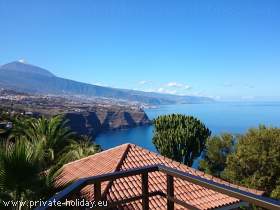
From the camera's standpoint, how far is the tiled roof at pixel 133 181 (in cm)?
1154

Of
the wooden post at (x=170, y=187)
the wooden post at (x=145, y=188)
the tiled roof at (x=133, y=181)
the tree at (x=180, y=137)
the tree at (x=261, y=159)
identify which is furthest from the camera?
the tree at (x=180, y=137)

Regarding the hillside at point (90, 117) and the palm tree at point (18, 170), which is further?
the hillside at point (90, 117)

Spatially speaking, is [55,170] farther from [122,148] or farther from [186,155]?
[186,155]

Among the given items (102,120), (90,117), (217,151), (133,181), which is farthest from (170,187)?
(102,120)

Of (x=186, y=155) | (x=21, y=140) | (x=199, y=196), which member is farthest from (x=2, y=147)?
(x=186, y=155)

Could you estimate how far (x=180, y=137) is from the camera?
1148 inches

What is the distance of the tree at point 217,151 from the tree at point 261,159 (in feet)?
24.2

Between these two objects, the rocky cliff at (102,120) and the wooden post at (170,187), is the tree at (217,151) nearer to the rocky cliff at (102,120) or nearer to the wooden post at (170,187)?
the wooden post at (170,187)

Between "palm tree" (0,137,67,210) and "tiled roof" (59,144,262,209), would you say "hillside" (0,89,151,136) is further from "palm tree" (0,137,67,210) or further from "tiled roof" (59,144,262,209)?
"palm tree" (0,137,67,210)

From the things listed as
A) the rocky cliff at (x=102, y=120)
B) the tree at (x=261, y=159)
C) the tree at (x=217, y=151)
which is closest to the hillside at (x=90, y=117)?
the rocky cliff at (x=102, y=120)

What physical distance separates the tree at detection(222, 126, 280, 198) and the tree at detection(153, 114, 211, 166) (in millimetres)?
4609

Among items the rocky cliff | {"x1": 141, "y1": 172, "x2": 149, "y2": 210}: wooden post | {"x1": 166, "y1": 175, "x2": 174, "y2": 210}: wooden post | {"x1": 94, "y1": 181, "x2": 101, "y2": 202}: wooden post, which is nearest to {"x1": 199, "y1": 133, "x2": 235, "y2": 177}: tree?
{"x1": 141, "y1": 172, "x2": 149, "y2": 210}: wooden post

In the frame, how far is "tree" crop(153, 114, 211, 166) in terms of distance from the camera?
29.5m

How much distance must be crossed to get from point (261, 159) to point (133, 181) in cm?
1531
